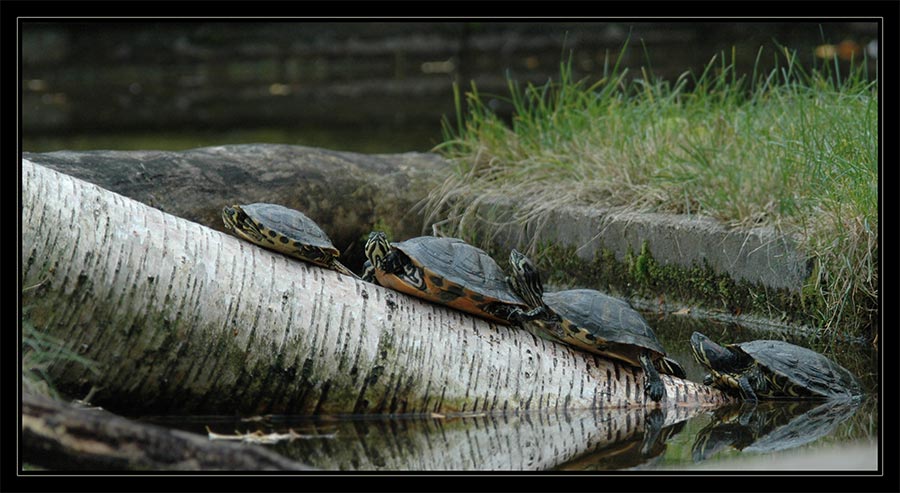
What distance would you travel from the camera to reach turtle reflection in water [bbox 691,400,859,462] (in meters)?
3.01

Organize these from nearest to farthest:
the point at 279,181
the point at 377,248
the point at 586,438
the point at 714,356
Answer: the point at 586,438 → the point at 377,248 → the point at 714,356 → the point at 279,181

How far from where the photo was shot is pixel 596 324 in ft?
11.8

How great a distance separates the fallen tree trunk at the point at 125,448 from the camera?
2156 millimetres

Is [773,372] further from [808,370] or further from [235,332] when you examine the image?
[235,332]

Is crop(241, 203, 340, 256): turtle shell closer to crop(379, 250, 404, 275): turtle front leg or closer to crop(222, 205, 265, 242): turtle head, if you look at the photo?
crop(222, 205, 265, 242): turtle head

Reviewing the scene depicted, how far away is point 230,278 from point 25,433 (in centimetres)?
108

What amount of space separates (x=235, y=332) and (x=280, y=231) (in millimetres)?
411

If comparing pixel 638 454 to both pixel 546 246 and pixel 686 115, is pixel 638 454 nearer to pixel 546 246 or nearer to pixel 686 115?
pixel 546 246

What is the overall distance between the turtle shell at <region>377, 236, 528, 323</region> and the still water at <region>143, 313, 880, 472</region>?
0.43 metres

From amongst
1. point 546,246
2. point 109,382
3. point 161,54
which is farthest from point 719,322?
point 161,54

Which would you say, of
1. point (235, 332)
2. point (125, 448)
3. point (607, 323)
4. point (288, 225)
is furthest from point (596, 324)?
point (125, 448)

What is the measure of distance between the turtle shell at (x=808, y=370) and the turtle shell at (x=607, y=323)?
422 mm

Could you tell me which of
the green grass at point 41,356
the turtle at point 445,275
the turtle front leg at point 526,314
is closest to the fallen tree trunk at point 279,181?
the green grass at point 41,356

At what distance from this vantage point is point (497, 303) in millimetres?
3584
